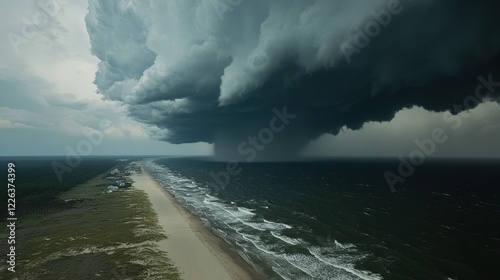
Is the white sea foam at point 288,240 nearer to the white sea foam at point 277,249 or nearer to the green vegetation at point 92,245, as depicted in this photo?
the white sea foam at point 277,249

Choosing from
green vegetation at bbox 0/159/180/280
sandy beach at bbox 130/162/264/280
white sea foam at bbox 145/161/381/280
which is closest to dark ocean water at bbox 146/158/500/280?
white sea foam at bbox 145/161/381/280

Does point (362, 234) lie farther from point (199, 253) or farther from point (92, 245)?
point (92, 245)

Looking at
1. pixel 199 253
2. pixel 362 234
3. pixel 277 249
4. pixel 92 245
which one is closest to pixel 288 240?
pixel 277 249

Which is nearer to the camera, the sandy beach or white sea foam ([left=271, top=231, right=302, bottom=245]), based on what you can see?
the sandy beach

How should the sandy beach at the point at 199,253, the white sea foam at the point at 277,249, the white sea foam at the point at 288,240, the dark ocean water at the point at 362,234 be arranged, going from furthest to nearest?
the white sea foam at the point at 288,240 → the dark ocean water at the point at 362,234 → the white sea foam at the point at 277,249 → the sandy beach at the point at 199,253

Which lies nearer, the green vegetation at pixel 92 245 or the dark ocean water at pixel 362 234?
the green vegetation at pixel 92 245

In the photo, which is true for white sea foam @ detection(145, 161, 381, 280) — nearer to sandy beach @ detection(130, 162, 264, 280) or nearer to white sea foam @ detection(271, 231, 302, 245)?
white sea foam @ detection(271, 231, 302, 245)

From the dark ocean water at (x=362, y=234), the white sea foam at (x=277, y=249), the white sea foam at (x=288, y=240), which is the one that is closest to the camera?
the white sea foam at (x=277, y=249)

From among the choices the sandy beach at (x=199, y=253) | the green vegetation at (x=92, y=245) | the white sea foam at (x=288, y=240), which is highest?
the green vegetation at (x=92, y=245)

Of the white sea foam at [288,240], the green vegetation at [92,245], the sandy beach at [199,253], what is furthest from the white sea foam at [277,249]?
the green vegetation at [92,245]
